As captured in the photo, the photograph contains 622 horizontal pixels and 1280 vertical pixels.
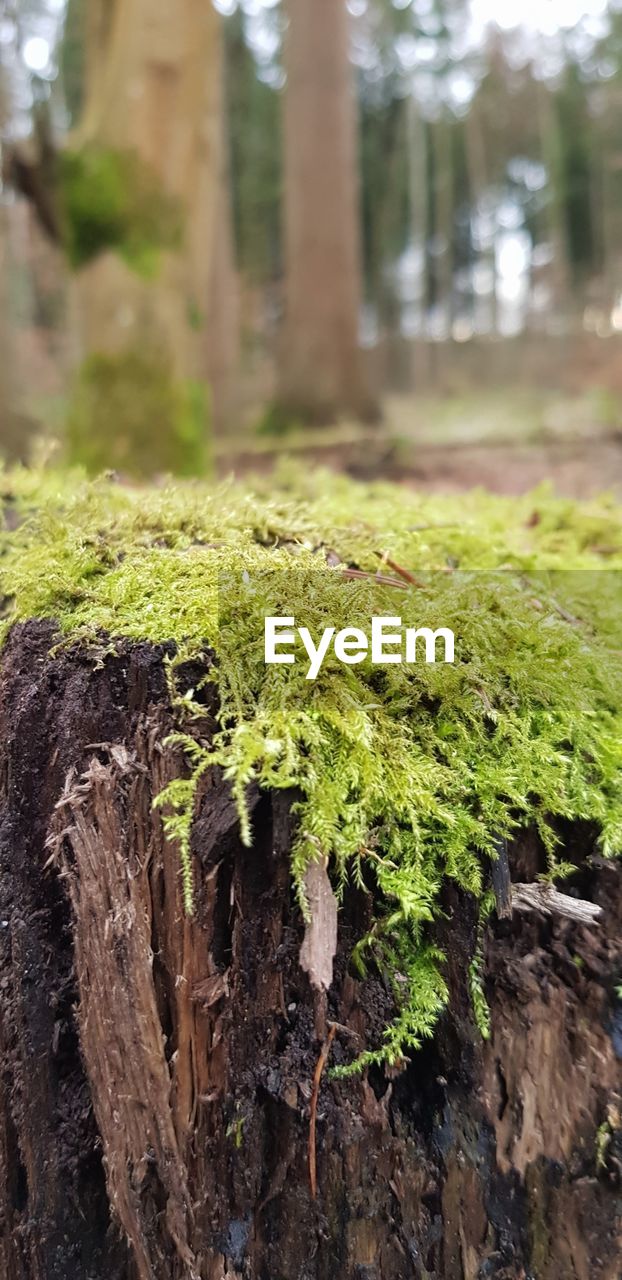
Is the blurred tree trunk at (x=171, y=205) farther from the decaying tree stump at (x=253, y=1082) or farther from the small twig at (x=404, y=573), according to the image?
the decaying tree stump at (x=253, y=1082)

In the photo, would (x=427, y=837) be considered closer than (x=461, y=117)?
Yes

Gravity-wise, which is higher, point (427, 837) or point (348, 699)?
point (348, 699)

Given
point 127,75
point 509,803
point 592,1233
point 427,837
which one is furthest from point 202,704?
point 127,75

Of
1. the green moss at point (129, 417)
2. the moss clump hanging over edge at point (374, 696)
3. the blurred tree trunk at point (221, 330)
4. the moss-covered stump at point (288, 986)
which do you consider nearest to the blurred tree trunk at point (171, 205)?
the green moss at point (129, 417)

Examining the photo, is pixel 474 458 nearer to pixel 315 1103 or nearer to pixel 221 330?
pixel 221 330

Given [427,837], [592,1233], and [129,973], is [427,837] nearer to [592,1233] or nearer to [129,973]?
[129,973]

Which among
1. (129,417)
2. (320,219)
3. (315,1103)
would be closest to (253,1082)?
(315,1103)
